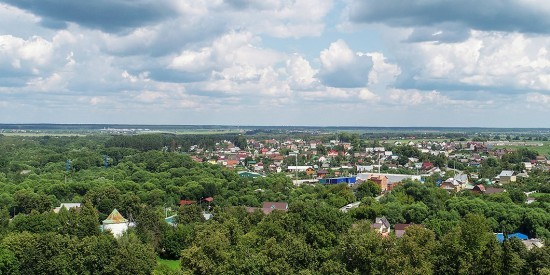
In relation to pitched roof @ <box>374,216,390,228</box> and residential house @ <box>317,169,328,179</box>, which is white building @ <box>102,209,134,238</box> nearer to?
pitched roof @ <box>374,216,390,228</box>

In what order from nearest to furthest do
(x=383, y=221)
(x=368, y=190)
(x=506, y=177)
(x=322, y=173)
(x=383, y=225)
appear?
(x=383, y=225) → (x=383, y=221) → (x=368, y=190) → (x=506, y=177) → (x=322, y=173)

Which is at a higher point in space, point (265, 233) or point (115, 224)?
point (265, 233)

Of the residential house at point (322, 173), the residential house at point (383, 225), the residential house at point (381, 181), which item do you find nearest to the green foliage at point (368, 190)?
the residential house at point (381, 181)

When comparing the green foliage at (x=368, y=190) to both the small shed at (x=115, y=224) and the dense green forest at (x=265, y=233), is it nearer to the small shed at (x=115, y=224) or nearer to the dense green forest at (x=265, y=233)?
the dense green forest at (x=265, y=233)

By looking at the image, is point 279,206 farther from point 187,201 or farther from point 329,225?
point 329,225

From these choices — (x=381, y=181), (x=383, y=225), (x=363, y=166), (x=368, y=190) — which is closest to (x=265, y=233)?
(x=383, y=225)

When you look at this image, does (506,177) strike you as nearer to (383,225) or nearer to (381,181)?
(381,181)

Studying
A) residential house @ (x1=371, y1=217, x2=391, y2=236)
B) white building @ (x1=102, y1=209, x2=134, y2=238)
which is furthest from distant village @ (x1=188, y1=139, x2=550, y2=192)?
white building @ (x1=102, y1=209, x2=134, y2=238)

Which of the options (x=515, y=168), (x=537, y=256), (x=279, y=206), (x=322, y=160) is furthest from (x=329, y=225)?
(x=322, y=160)

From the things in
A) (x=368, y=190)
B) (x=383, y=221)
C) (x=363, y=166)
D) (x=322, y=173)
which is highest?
(x=383, y=221)
